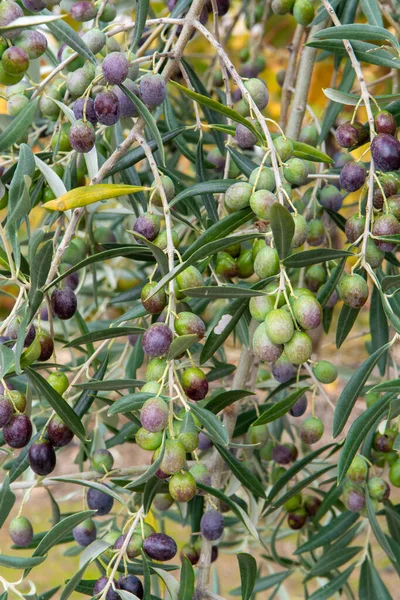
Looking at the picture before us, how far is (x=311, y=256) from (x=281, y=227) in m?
0.09

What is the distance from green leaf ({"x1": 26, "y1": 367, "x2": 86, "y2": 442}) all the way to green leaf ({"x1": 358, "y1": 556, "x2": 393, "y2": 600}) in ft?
1.99

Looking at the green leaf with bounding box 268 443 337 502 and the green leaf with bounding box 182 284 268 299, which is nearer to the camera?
the green leaf with bounding box 182 284 268 299

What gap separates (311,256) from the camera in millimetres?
703

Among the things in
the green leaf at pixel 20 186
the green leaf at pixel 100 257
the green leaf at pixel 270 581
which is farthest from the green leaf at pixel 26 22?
the green leaf at pixel 270 581

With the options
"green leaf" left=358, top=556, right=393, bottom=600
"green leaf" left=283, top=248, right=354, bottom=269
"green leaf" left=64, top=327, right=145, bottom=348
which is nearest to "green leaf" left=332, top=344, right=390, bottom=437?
"green leaf" left=283, top=248, right=354, bottom=269

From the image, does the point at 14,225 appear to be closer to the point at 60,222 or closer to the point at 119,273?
the point at 60,222

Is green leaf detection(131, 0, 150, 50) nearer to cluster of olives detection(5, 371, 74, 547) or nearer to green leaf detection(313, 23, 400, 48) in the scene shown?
green leaf detection(313, 23, 400, 48)

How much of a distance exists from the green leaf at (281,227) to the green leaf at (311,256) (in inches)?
0.7

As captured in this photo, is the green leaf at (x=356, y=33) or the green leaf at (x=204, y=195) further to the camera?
the green leaf at (x=204, y=195)

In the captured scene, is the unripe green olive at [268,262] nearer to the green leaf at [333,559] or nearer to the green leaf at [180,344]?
the green leaf at [180,344]

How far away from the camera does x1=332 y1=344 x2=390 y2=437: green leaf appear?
0.75 m

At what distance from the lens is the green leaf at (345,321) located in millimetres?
921

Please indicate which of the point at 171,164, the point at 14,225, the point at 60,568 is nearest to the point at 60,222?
the point at 14,225

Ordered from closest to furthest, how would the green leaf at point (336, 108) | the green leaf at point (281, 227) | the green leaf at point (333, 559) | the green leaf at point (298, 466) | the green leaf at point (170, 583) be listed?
1. the green leaf at point (281, 227)
2. the green leaf at point (170, 583)
3. the green leaf at point (298, 466)
4. the green leaf at point (336, 108)
5. the green leaf at point (333, 559)
